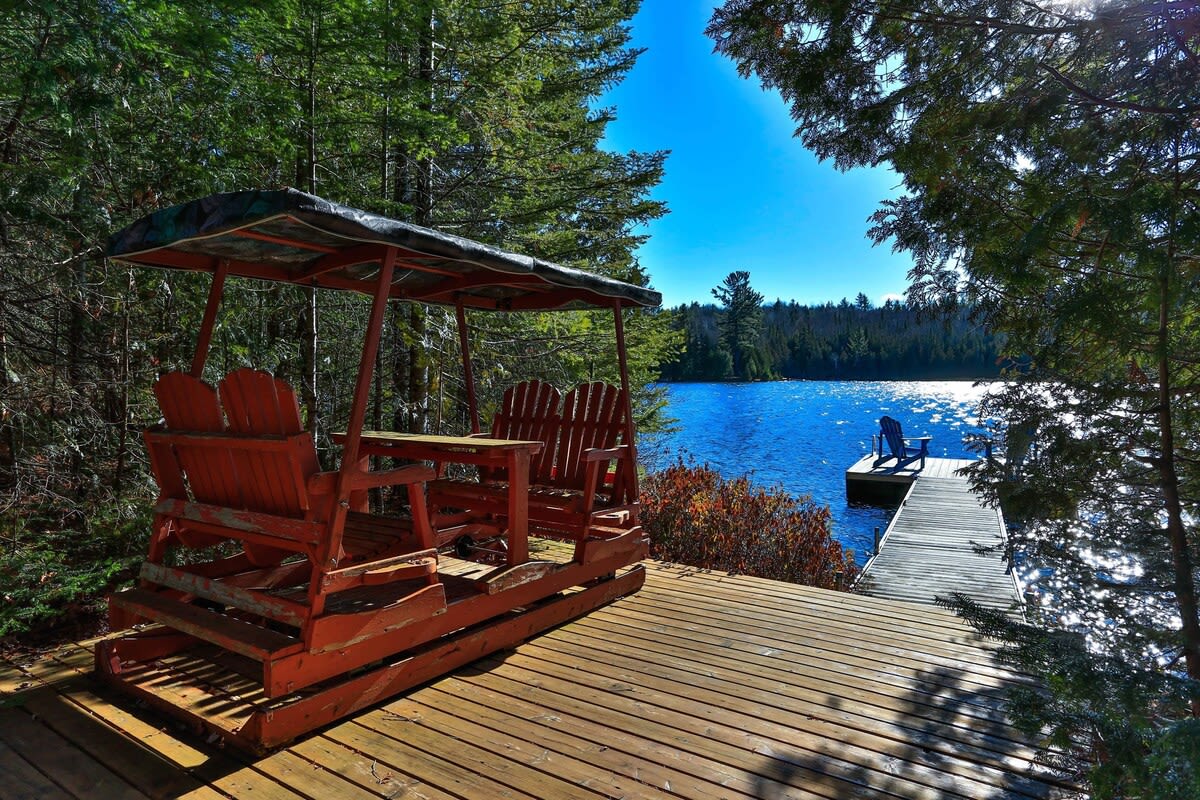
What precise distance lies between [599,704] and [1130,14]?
10.8 ft

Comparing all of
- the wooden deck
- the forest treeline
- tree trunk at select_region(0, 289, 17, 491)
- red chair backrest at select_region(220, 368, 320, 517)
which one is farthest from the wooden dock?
the forest treeline

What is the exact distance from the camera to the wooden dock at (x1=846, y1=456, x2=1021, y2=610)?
6.61m

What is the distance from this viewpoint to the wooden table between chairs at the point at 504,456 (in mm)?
3541

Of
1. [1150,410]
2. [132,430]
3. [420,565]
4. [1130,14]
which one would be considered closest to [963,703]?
[1150,410]

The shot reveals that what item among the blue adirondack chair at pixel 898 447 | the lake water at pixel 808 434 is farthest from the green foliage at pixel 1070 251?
the blue adirondack chair at pixel 898 447

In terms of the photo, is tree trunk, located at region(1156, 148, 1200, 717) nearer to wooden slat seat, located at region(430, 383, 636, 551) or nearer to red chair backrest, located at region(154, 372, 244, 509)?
wooden slat seat, located at region(430, 383, 636, 551)

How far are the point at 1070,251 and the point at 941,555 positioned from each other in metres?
6.54

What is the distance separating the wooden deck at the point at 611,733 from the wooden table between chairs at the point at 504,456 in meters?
0.61

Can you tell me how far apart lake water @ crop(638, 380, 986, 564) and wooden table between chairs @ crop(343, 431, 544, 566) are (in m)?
2.39

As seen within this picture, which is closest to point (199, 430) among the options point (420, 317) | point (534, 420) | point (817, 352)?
point (534, 420)

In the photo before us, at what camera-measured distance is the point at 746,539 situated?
20.3 ft

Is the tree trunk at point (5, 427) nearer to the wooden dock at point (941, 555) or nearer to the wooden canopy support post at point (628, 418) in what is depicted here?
the wooden canopy support post at point (628, 418)

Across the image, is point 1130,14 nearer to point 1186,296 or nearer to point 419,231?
point 1186,296

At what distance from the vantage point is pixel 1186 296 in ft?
6.60
